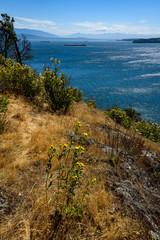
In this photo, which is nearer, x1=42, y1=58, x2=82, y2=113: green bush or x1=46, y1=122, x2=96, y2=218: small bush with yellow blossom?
x1=46, y1=122, x2=96, y2=218: small bush with yellow blossom

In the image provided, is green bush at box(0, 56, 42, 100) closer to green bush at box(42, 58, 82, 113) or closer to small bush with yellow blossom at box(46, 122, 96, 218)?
green bush at box(42, 58, 82, 113)

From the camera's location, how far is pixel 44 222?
83.7 inches

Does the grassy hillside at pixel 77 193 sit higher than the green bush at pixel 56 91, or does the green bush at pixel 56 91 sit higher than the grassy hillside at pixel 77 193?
the green bush at pixel 56 91

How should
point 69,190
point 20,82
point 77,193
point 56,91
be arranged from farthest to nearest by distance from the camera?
point 20,82, point 56,91, point 77,193, point 69,190

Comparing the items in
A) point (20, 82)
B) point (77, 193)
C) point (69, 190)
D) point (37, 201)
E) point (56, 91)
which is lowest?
point (77, 193)

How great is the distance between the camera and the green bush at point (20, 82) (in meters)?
7.81

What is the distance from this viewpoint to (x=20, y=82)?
7965 mm

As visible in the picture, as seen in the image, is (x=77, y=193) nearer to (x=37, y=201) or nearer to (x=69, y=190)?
(x=69, y=190)

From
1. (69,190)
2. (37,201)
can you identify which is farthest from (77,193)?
(37,201)

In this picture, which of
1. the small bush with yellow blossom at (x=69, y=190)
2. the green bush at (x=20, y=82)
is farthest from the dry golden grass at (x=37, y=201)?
the green bush at (x=20, y=82)

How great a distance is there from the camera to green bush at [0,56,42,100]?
7.81 metres

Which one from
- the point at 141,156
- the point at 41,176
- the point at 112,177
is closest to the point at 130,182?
the point at 112,177

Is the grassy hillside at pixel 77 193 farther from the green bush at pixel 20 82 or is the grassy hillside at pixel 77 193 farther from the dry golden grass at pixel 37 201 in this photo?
the green bush at pixel 20 82

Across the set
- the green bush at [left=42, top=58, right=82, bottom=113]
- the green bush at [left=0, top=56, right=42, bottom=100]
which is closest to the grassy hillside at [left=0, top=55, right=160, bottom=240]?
the green bush at [left=42, top=58, right=82, bottom=113]
